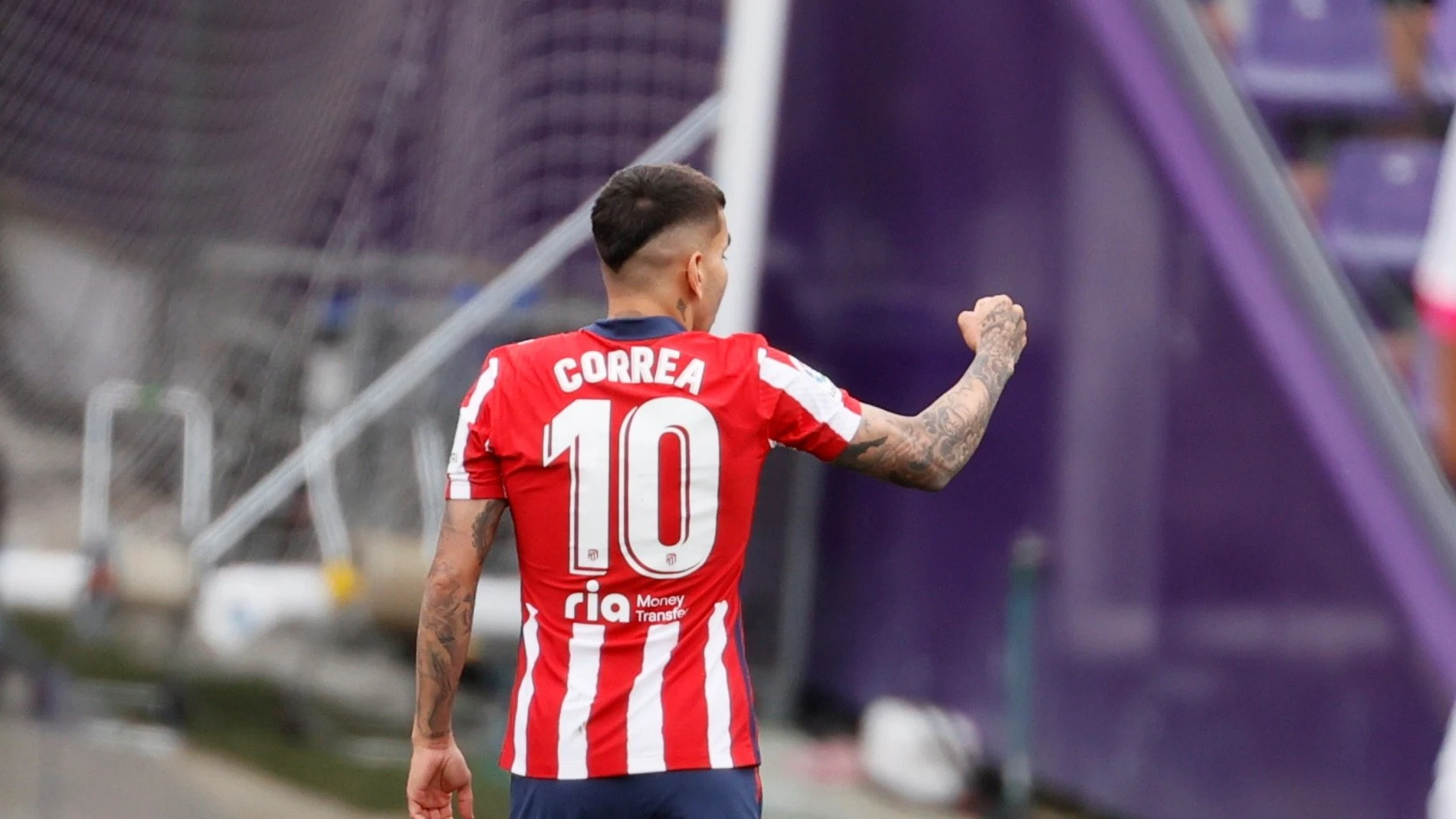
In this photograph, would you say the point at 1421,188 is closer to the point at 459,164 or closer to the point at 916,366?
the point at 916,366

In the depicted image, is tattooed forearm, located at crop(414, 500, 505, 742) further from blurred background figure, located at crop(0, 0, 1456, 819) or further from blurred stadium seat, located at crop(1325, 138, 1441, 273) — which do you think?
blurred stadium seat, located at crop(1325, 138, 1441, 273)

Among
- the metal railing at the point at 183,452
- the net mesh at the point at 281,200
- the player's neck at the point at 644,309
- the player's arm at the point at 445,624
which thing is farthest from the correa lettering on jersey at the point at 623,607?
the metal railing at the point at 183,452

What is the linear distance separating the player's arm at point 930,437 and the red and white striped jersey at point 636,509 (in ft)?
0.14

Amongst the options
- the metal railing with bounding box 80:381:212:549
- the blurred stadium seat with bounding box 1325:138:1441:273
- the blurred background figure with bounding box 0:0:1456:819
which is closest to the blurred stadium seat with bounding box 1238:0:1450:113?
the blurred background figure with bounding box 0:0:1456:819

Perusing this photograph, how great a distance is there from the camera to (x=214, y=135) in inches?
385

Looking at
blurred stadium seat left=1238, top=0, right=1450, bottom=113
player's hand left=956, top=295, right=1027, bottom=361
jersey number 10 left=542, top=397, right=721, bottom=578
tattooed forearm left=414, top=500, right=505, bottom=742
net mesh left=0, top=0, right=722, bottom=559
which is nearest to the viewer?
jersey number 10 left=542, top=397, right=721, bottom=578

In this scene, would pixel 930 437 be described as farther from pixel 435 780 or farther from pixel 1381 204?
pixel 1381 204

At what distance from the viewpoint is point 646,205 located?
3.09m

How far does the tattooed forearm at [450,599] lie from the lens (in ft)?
10.3

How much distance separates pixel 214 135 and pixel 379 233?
46.2 inches

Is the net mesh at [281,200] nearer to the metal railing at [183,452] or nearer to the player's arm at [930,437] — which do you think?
the metal railing at [183,452]

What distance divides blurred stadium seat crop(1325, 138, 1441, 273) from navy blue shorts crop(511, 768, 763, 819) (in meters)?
3.02

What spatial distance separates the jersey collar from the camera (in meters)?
3.09

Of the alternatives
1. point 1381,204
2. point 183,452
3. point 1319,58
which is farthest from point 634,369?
point 183,452
